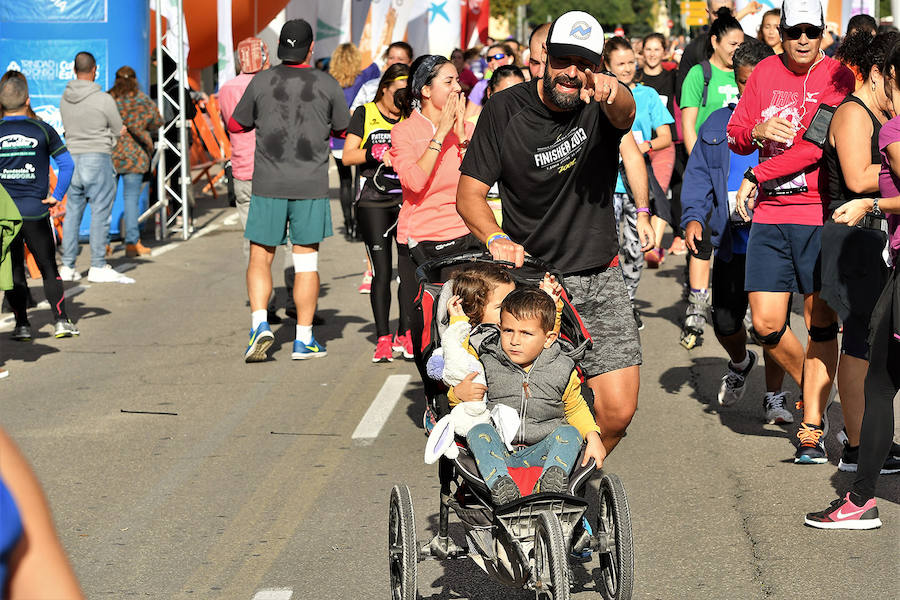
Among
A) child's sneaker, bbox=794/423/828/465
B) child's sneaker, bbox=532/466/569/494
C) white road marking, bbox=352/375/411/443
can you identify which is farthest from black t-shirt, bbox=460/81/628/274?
white road marking, bbox=352/375/411/443

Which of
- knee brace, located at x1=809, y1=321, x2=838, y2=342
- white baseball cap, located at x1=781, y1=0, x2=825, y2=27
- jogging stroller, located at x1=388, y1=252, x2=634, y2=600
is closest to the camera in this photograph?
jogging stroller, located at x1=388, y1=252, x2=634, y2=600

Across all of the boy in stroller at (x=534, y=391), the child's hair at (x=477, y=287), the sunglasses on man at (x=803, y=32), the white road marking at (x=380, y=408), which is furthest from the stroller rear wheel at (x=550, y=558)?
the sunglasses on man at (x=803, y=32)

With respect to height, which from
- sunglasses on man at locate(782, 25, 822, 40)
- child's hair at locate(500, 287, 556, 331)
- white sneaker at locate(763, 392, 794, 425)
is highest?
sunglasses on man at locate(782, 25, 822, 40)

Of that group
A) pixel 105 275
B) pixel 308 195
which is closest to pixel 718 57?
pixel 308 195

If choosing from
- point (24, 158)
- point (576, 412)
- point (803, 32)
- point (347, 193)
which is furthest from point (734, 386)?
point (347, 193)

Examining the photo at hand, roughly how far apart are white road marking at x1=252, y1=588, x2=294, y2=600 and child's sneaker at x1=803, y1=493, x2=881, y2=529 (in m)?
2.33

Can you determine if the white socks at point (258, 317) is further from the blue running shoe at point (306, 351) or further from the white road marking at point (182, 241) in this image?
the white road marking at point (182, 241)

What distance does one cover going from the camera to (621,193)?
11133mm

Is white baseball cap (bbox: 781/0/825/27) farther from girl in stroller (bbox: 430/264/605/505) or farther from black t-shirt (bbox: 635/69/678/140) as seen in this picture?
black t-shirt (bbox: 635/69/678/140)

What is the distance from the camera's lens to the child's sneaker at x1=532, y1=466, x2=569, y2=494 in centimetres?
460

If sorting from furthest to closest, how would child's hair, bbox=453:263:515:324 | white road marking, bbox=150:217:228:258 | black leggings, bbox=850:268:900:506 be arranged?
white road marking, bbox=150:217:228:258 → black leggings, bbox=850:268:900:506 → child's hair, bbox=453:263:515:324

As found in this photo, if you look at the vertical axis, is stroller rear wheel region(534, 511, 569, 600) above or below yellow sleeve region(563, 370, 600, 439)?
below

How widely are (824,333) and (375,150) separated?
4.13 metres

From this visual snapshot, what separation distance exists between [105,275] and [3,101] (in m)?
3.43
